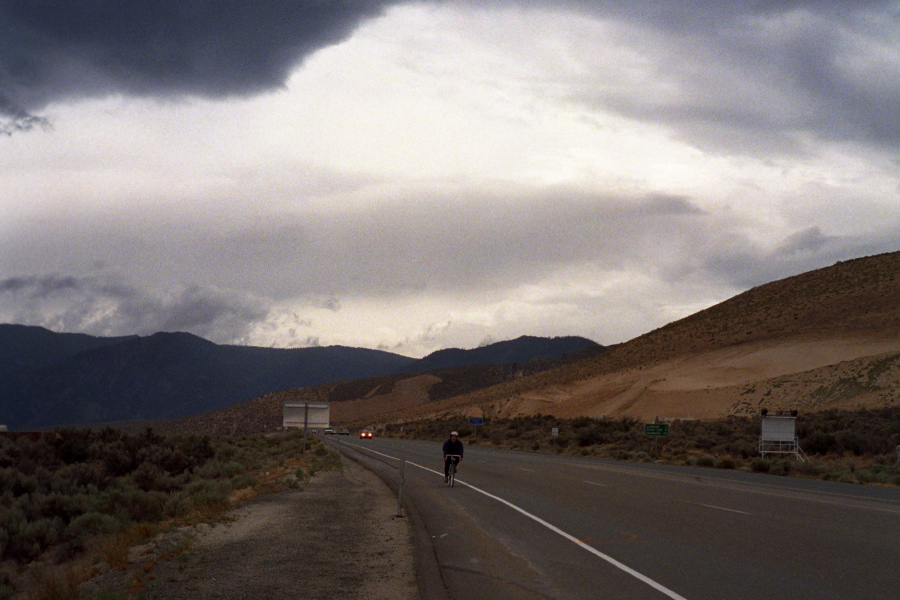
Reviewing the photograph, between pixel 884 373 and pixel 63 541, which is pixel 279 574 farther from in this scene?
pixel 884 373

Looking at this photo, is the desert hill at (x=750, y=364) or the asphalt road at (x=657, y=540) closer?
the asphalt road at (x=657, y=540)

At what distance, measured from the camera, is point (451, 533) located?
14.4 metres

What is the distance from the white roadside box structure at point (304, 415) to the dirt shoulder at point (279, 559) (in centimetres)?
1626

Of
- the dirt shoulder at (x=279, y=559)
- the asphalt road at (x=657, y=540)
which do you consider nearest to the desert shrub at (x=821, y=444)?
the asphalt road at (x=657, y=540)

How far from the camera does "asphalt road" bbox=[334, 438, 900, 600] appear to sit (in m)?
9.80

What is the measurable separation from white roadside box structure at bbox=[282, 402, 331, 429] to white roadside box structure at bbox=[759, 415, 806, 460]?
20345mm

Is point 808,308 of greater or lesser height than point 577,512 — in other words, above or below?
above

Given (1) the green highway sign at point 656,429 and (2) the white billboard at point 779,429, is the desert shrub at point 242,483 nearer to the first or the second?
(1) the green highway sign at point 656,429

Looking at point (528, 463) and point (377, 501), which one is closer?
point (377, 501)

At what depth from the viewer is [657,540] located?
13531 mm

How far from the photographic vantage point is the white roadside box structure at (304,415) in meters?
34.1

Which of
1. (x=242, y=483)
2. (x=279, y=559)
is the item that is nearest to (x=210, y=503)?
(x=242, y=483)

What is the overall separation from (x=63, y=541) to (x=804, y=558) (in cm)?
1385

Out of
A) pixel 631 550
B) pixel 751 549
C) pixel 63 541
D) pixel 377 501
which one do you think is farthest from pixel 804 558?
pixel 63 541
